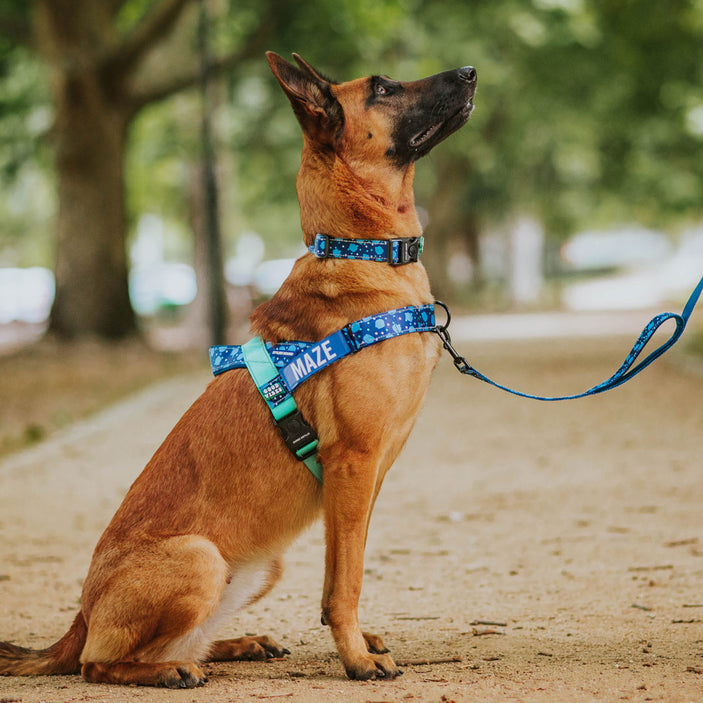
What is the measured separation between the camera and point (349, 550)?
3984mm

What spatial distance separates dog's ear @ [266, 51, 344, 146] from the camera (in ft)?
13.4

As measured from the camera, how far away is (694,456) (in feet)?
31.6

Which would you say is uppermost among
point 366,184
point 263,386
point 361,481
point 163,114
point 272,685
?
point 163,114

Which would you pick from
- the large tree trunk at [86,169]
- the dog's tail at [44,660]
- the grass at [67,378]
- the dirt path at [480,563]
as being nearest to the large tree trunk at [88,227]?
the large tree trunk at [86,169]

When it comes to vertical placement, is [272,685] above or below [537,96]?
below

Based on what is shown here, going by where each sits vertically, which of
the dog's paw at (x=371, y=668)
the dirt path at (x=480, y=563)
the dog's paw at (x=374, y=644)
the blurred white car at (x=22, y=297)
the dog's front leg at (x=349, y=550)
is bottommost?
the blurred white car at (x=22, y=297)

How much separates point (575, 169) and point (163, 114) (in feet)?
48.7

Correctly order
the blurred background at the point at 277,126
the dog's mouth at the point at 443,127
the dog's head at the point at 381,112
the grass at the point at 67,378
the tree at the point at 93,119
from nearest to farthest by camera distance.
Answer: the dog's head at the point at 381,112 → the dog's mouth at the point at 443,127 → the grass at the point at 67,378 → the tree at the point at 93,119 → the blurred background at the point at 277,126

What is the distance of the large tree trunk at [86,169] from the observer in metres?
20.8

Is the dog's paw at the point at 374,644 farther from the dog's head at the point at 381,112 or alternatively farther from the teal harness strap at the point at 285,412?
the dog's head at the point at 381,112

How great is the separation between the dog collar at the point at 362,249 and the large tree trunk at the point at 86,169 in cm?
1796

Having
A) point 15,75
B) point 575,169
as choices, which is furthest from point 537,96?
point 15,75

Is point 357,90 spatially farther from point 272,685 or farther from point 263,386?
point 272,685

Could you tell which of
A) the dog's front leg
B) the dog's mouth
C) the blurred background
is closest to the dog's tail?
the dog's front leg
